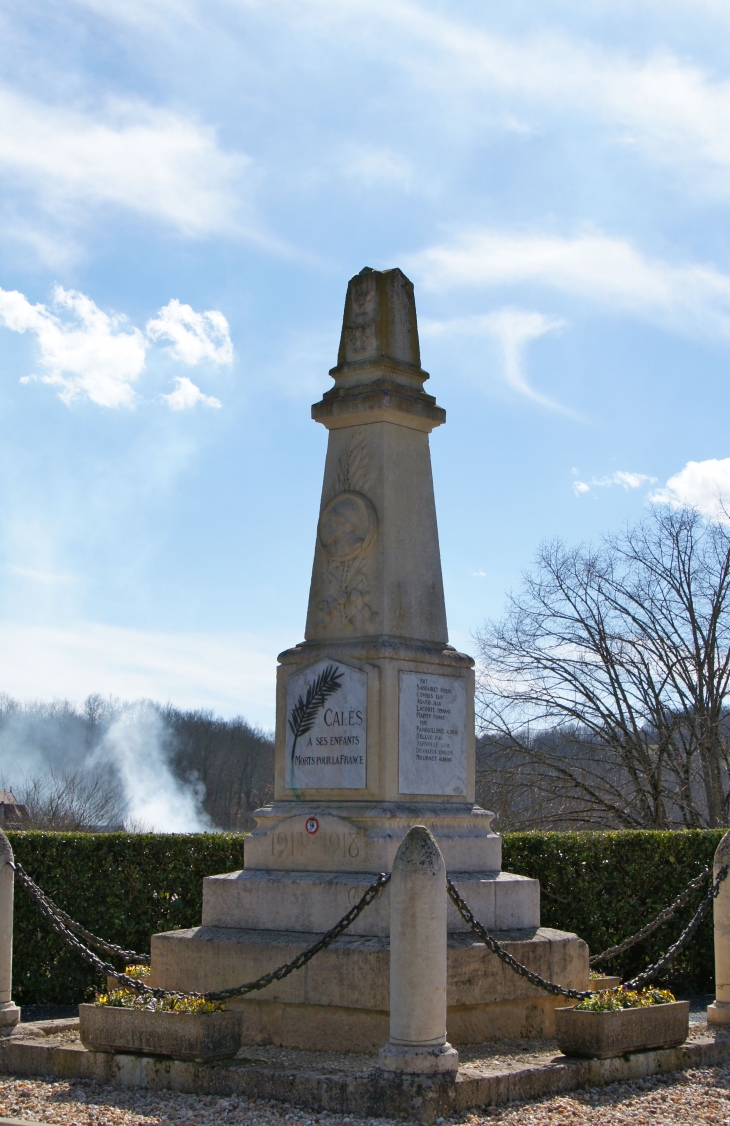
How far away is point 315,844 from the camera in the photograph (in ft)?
27.9

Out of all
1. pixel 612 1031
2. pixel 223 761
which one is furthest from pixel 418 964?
pixel 223 761

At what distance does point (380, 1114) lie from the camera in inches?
246

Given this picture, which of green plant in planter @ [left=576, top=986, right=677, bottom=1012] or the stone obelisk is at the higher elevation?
the stone obelisk

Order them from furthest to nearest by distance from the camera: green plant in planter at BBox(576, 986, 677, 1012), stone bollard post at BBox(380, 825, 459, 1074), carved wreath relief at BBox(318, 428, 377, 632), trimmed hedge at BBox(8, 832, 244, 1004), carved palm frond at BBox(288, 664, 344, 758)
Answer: trimmed hedge at BBox(8, 832, 244, 1004) → carved wreath relief at BBox(318, 428, 377, 632) → carved palm frond at BBox(288, 664, 344, 758) → green plant in planter at BBox(576, 986, 677, 1012) → stone bollard post at BBox(380, 825, 459, 1074)

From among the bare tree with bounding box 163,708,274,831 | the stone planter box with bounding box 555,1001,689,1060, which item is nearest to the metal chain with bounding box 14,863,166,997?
the stone planter box with bounding box 555,1001,689,1060

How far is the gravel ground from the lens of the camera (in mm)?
6234

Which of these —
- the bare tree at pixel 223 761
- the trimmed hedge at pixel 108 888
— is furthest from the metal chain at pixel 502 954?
the bare tree at pixel 223 761

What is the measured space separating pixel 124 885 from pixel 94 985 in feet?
3.12

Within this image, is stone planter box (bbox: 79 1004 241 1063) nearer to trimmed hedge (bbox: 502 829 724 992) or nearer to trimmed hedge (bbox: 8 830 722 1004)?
trimmed hedge (bbox: 8 830 722 1004)

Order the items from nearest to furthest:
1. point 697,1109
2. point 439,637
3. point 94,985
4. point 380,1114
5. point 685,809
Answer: point 380,1114 < point 697,1109 < point 439,637 < point 94,985 < point 685,809

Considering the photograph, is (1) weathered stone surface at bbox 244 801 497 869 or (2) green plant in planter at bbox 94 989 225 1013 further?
(1) weathered stone surface at bbox 244 801 497 869

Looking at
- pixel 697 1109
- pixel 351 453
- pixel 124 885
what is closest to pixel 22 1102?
pixel 697 1109

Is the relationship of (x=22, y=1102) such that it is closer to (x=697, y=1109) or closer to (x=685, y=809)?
(x=697, y=1109)

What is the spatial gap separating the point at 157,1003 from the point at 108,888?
5.26 meters
